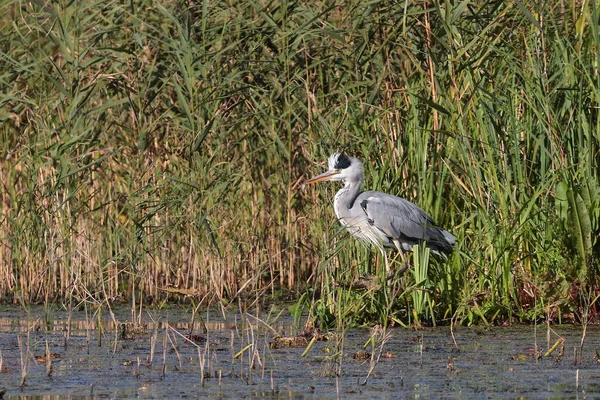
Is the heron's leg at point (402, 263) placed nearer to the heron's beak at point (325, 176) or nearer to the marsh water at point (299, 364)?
the marsh water at point (299, 364)

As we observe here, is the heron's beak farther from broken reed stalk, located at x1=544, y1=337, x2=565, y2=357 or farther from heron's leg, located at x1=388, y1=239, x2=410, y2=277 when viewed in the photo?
broken reed stalk, located at x1=544, y1=337, x2=565, y2=357

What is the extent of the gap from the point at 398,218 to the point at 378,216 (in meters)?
0.21

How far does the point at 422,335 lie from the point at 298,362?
3.25ft

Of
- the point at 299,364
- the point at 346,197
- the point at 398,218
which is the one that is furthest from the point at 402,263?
the point at 299,364

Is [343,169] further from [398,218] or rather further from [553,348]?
[553,348]

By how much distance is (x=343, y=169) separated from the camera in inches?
296

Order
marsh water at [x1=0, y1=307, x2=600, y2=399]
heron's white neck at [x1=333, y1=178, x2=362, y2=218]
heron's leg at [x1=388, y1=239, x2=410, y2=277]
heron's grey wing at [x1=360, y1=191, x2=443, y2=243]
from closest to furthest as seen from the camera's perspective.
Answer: marsh water at [x1=0, y1=307, x2=600, y2=399] < heron's leg at [x1=388, y1=239, x2=410, y2=277] < heron's grey wing at [x1=360, y1=191, x2=443, y2=243] < heron's white neck at [x1=333, y1=178, x2=362, y2=218]

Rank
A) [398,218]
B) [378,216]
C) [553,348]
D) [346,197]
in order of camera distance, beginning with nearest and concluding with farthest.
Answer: [553,348] → [398,218] → [378,216] → [346,197]

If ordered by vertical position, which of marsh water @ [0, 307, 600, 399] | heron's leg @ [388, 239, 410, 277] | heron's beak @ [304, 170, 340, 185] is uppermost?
heron's beak @ [304, 170, 340, 185]

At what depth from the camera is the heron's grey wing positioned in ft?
23.4

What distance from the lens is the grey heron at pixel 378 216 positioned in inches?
281

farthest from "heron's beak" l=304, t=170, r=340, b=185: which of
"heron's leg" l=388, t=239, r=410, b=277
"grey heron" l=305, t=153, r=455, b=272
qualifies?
"heron's leg" l=388, t=239, r=410, b=277

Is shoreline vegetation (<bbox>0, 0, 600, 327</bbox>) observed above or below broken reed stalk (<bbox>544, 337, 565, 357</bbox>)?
above

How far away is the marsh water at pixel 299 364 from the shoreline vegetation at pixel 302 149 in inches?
11.7
